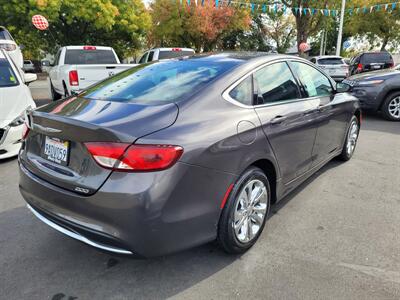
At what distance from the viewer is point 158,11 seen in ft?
97.6

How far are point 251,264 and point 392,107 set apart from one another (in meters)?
6.96

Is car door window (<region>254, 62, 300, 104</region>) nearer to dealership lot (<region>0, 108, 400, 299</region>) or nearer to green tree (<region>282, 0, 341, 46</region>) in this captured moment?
dealership lot (<region>0, 108, 400, 299</region>)

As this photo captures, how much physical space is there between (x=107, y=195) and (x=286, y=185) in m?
1.79

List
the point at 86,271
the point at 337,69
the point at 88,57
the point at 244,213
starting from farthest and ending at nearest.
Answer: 1. the point at 337,69
2. the point at 88,57
3. the point at 244,213
4. the point at 86,271

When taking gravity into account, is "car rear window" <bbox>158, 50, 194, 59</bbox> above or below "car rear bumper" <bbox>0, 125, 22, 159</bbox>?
above

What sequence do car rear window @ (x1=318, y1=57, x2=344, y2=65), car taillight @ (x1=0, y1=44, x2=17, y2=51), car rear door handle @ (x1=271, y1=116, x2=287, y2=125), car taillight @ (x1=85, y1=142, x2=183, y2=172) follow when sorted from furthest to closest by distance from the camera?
car rear window @ (x1=318, y1=57, x2=344, y2=65)
car taillight @ (x1=0, y1=44, x2=17, y2=51)
car rear door handle @ (x1=271, y1=116, x2=287, y2=125)
car taillight @ (x1=85, y1=142, x2=183, y2=172)

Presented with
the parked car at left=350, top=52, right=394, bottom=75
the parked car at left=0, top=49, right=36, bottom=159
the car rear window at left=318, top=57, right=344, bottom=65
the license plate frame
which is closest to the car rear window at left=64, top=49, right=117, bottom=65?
the parked car at left=0, top=49, right=36, bottom=159

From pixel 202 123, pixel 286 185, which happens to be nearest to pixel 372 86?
pixel 286 185

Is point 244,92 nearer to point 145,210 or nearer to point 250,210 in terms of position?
point 250,210

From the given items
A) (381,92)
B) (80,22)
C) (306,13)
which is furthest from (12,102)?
(306,13)

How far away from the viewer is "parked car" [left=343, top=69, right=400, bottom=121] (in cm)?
762

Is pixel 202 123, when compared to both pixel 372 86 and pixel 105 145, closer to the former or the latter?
pixel 105 145

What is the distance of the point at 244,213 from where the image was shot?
2.61 m

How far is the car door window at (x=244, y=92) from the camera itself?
8.47 ft
